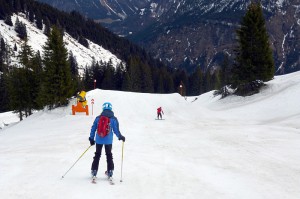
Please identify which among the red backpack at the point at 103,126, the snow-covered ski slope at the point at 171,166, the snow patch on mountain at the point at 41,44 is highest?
the snow patch on mountain at the point at 41,44

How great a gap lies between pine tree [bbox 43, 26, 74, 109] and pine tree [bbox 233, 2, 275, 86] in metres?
22.7

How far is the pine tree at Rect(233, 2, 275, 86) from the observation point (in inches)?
1729

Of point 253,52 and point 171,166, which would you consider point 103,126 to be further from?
point 253,52

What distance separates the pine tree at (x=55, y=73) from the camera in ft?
132

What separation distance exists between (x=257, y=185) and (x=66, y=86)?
→ 33656 millimetres

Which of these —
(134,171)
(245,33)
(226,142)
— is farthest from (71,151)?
(245,33)

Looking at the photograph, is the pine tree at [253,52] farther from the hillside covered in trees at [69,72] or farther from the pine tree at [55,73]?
the pine tree at [55,73]

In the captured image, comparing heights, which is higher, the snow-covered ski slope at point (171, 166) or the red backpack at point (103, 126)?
the red backpack at point (103, 126)

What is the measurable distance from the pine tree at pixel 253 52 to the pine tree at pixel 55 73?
22.7 metres

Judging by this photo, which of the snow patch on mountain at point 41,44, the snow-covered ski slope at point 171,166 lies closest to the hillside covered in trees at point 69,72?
the snow patch on mountain at point 41,44

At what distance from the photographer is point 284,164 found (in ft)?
42.6

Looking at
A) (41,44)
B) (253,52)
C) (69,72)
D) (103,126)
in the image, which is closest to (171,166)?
(103,126)

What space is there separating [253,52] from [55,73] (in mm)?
25417

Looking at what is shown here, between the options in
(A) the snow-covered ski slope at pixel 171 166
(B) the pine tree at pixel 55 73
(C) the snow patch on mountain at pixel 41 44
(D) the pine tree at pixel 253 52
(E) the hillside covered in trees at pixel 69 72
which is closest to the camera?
(A) the snow-covered ski slope at pixel 171 166
